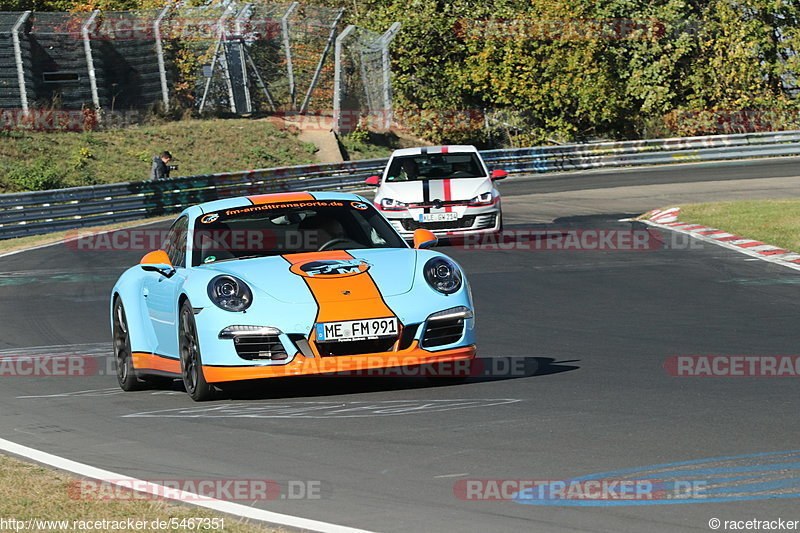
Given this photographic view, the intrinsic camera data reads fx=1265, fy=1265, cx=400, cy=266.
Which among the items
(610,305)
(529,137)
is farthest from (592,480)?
(529,137)

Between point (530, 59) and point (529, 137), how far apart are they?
280cm

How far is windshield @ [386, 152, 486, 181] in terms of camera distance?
19.7 meters

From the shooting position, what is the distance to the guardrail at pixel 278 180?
Answer: 26422mm

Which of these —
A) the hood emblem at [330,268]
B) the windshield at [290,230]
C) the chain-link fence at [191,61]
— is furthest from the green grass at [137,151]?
the hood emblem at [330,268]

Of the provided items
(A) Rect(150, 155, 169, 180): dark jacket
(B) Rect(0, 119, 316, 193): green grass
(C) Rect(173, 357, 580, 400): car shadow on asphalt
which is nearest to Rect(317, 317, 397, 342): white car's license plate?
(C) Rect(173, 357, 580, 400): car shadow on asphalt

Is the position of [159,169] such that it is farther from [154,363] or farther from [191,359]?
[191,359]

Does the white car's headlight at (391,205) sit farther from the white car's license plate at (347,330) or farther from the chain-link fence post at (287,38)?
the chain-link fence post at (287,38)

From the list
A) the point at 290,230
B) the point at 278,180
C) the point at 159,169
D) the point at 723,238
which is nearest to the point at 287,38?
the point at 278,180

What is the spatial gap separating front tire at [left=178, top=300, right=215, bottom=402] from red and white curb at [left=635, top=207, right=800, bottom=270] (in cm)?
950

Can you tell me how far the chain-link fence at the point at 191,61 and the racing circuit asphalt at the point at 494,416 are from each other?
76.8ft

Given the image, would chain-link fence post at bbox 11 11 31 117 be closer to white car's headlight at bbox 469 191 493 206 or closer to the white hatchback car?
the white hatchback car

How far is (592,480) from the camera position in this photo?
5438 millimetres

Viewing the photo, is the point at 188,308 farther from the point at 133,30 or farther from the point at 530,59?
the point at 530,59

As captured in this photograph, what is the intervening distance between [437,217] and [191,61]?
21.7m
